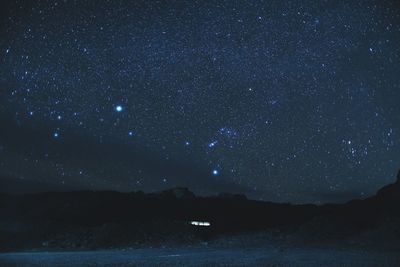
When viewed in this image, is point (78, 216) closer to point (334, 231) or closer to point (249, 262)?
point (334, 231)

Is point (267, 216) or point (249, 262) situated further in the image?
point (267, 216)

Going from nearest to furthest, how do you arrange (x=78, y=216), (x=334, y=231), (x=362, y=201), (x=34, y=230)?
(x=334, y=231)
(x=34, y=230)
(x=78, y=216)
(x=362, y=201)

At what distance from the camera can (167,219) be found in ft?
137

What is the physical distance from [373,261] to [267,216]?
111 ft

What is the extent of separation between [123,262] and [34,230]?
2175 cm

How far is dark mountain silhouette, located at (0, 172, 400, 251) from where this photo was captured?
33812 mm

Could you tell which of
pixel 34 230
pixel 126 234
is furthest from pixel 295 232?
pixel 34 230

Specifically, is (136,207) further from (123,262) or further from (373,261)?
(373,261)

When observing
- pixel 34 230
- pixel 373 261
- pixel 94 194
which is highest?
pixel 94 194

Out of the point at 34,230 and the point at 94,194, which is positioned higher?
the point at 94,194

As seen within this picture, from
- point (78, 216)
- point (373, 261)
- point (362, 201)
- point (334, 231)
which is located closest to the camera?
point (373, 261)

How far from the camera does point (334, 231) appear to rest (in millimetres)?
35062

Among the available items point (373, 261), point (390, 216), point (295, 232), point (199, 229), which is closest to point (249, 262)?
point (373, 261)

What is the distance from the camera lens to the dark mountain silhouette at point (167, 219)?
3381 cm
